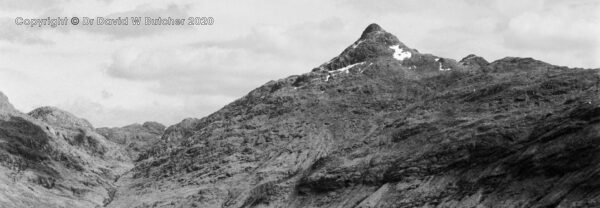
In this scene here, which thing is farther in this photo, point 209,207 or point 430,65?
point 430,65

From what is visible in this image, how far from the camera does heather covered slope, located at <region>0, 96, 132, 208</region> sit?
528 ft

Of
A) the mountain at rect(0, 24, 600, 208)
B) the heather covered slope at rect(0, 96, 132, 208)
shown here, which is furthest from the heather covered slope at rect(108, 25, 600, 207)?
the heather covered slope at rect(0, 96, 132, 208)

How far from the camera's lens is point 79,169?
188 m

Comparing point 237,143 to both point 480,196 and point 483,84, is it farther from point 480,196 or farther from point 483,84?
point 480,196

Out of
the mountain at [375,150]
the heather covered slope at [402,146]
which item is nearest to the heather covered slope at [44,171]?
the mountain at [375,150]

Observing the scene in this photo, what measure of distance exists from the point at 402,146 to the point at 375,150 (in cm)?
695

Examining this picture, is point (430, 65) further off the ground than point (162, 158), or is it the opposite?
point (430, 65)

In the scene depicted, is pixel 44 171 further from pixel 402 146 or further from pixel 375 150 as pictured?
pixel 402 146

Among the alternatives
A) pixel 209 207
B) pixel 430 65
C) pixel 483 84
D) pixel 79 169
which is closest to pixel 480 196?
pixel 483 84

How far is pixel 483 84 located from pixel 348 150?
33.8 metres

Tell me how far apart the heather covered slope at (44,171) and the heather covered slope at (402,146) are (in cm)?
686

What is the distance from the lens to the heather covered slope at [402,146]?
103 m

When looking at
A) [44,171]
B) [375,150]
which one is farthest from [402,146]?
[44,171]

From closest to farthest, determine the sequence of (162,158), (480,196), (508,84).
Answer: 1. (480,196)
2. (508,84)
3. (162,158)
